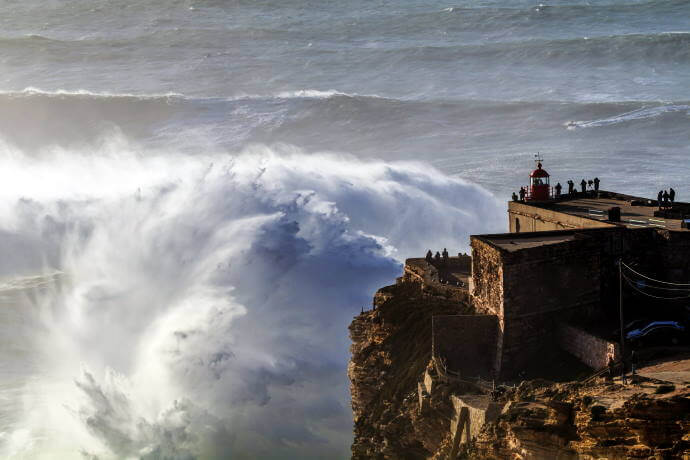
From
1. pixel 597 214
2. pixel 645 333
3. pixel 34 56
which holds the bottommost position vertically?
pixel 645 333

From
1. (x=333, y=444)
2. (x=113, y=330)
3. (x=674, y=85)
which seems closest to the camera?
(x=333, y=444)

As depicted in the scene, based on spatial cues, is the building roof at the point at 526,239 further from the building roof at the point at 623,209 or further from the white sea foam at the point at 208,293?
the white sea foam at the point at 208,293

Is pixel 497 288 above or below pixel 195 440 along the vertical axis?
above

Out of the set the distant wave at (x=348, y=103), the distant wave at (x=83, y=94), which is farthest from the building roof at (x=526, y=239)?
the distant wave at (x=83, y=94)

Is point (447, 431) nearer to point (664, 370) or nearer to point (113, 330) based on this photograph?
point (664, 370)

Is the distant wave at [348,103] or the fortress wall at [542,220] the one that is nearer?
the fortress wall at [542,220]

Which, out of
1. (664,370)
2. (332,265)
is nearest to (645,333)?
(664,370)
